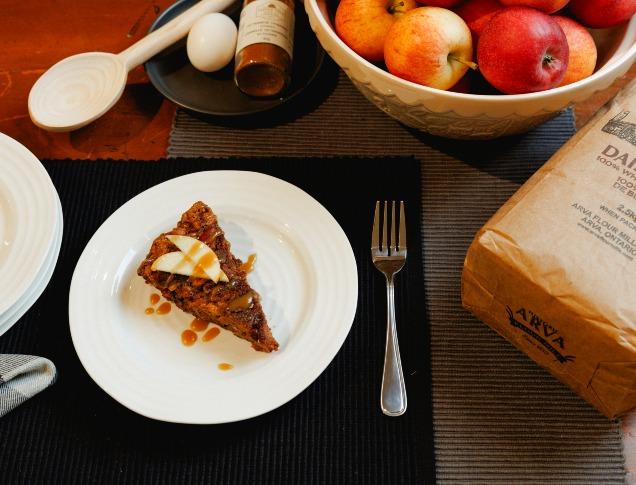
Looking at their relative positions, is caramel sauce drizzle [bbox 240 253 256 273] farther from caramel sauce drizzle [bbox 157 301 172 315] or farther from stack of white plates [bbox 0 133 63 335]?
stack of white plates [bbox 0 133 63 335]

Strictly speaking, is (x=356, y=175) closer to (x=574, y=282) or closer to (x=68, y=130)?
(x=574, y=282)

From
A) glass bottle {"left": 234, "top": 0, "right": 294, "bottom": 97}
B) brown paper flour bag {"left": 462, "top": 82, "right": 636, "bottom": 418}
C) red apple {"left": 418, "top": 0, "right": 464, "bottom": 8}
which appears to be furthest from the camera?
glass bottle {"left": 234, "top": 0, "right": 294, "bottom": 97}

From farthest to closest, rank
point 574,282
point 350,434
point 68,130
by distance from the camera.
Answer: point 68,130
point 350,434
point 574,282

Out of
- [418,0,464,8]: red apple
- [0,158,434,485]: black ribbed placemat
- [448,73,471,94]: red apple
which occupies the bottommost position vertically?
[0,158,434,485]: black ribbed placemat

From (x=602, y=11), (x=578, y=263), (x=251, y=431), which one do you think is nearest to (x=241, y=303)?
(x=251, y=431)

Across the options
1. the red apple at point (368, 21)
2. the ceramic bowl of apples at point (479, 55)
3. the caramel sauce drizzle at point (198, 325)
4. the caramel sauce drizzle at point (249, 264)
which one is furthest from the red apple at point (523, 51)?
the caramel sauce drizzle at point (198, 325)

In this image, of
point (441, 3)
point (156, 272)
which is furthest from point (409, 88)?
point (156, 272)

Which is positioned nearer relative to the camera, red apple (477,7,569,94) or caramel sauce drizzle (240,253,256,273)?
red apple (477,7,569,94)

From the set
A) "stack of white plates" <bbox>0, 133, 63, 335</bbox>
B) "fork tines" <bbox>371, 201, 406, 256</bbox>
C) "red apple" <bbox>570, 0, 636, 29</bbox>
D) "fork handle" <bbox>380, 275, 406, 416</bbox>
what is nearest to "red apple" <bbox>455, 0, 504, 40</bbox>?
"red apple" <bbox>570, 0, 636, 29</bbox>

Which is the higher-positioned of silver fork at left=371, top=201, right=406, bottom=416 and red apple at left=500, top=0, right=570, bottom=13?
red apple at left=500, top=0, right=570, bottom=13
